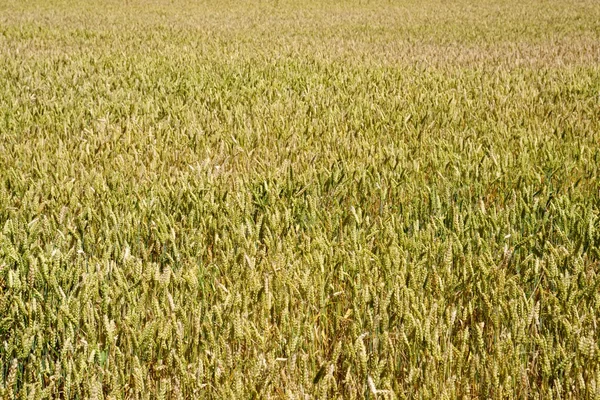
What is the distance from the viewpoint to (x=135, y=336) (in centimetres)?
175

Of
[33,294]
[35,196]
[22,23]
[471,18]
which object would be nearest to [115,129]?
[35,196]

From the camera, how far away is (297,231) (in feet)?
8.82

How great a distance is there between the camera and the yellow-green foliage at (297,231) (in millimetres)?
1726

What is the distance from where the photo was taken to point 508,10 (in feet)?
66.1

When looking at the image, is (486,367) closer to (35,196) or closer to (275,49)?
(35,196)

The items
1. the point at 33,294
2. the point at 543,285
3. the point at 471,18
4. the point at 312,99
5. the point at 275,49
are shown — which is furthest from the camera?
the point at 471,18

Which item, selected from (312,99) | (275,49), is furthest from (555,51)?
(312,99)

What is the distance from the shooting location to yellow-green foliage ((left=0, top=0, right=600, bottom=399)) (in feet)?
5.66

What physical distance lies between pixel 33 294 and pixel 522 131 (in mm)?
3223

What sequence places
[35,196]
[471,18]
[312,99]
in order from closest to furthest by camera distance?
[35,196]
[312,99]
[471,18]

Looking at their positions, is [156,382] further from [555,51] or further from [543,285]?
[555,51]

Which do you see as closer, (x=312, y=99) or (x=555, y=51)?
(x=312, y=99)

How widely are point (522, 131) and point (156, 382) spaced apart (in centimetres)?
324

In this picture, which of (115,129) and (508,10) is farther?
(508,10)
